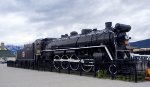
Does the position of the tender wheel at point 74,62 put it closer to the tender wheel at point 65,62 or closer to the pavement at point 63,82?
the tender wheel at point 65,62

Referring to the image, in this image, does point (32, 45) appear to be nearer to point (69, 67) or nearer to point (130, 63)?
point (69, 67)

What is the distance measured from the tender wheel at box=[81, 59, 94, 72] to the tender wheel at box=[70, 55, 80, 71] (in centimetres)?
65

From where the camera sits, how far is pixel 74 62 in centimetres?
1905

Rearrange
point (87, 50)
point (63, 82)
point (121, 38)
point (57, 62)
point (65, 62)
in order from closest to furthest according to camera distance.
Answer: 1. point (63, 82)
2. point (121, 38)
3. point (87, 50)
4. point (65, 62)
5. point (57, 62)

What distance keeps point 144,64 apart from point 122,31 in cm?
254

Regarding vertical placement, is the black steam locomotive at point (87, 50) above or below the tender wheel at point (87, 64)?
above

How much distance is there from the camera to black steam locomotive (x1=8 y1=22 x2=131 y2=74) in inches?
638

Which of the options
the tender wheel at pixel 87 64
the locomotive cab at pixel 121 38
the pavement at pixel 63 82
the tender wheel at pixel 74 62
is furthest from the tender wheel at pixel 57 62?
the locomotive cab at pixel 121 38

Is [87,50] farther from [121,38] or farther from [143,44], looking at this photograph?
[143,44]

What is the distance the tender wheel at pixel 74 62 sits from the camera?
1865 centimetres

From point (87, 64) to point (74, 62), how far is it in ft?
5.99

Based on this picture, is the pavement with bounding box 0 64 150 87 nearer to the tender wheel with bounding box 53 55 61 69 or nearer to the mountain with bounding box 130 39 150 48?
the tender wheel with bounding box 53 55 61 69

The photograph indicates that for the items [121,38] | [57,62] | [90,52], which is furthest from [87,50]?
[57,62]

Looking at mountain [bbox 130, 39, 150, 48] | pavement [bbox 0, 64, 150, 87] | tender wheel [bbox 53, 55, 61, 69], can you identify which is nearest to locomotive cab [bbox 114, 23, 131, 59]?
pavement [bbox 0, 64, 150, 87]
